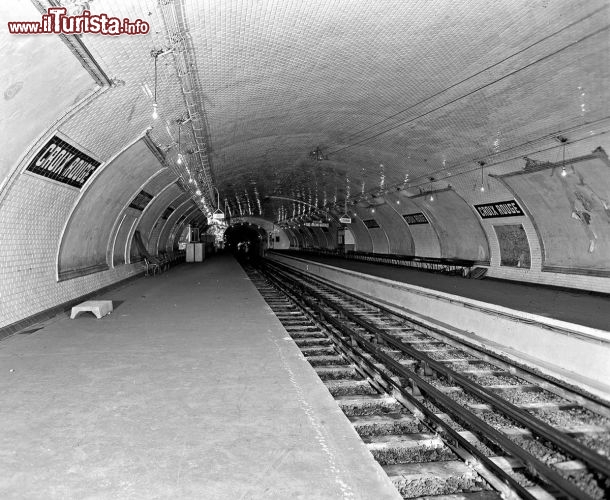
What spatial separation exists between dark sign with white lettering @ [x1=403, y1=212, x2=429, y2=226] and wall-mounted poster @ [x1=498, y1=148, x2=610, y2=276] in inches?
297

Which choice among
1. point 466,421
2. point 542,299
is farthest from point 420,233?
point 466,421

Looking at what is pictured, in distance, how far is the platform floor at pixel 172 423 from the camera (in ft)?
10.7

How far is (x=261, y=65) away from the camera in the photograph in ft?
30.0

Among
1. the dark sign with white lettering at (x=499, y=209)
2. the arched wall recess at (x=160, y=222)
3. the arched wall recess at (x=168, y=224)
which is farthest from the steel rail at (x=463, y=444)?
the arched wall recess at (x=168, y=224)

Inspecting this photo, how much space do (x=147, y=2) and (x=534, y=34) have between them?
592 centimetres

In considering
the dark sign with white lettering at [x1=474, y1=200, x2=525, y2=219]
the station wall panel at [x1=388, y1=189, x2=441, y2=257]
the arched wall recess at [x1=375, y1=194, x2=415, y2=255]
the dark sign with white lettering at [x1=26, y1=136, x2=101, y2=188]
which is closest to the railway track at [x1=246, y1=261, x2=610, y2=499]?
the dark sign with white lettering at [x1=26, y1=136, x2=101, y2=188]

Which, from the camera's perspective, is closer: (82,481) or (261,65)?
(82,481)

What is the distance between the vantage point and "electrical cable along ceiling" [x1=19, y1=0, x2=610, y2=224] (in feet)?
23.2

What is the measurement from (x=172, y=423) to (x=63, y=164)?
6.42 metres

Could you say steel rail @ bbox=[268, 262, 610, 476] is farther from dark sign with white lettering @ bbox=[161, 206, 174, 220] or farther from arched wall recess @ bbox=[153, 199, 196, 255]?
arched wall recess @ bbox=[153, 199, 196, 255]

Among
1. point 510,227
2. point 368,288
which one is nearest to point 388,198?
point 368,288

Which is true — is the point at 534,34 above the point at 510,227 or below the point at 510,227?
above

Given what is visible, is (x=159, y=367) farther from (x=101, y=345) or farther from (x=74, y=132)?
(x=74, y=132)

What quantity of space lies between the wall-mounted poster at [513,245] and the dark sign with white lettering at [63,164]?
12565 mm
